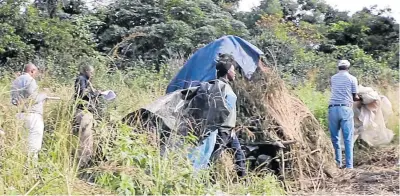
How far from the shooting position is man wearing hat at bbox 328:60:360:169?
24.8 ft

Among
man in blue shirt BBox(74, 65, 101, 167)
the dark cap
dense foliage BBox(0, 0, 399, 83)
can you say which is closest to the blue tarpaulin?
the dark cap

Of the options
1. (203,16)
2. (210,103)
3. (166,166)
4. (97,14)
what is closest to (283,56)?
(203,16)

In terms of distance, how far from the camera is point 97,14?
65.0 ft

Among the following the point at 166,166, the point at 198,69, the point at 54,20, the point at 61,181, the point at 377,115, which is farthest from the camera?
the point at 54,20

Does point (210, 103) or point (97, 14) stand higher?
point (97, 14)

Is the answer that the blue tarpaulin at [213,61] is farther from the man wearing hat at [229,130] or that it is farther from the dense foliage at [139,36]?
the dense foliage at [139,36]

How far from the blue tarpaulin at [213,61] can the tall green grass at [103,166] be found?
6.35ft

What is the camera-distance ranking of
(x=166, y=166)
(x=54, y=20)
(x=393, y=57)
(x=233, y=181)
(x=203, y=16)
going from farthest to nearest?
(x=393, y=57) → (x=203, y=16) → (x=54, y=20) → (x=233, y=181) → (x=166, y=166)

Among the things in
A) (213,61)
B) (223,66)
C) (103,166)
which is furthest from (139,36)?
(103,166)

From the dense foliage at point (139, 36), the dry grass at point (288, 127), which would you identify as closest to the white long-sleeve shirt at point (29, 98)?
the dry grass at point (288, 127)

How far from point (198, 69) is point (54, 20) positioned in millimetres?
11061

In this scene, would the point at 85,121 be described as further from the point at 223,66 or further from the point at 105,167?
the point at 223,66

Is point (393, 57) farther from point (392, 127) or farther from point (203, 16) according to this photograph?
point (392, 127)

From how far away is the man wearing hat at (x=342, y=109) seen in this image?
24.8 feet
